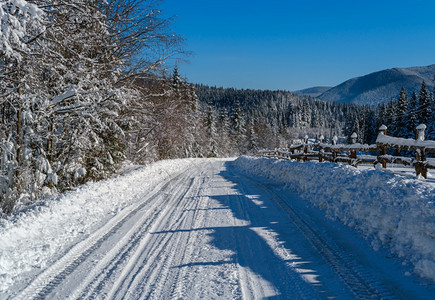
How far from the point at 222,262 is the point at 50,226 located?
145 inches

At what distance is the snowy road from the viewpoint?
3.53 metres

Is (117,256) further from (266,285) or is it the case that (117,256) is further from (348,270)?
(348,270)

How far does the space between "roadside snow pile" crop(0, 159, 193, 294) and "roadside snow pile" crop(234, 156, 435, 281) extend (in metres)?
5.40

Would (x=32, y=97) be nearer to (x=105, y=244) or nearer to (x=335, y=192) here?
(x=105, y=244)

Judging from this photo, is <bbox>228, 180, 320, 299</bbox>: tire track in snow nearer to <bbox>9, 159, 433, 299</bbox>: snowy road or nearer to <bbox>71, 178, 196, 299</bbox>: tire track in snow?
<bbox>9, 159, 433, 299</bbox>: snowy road

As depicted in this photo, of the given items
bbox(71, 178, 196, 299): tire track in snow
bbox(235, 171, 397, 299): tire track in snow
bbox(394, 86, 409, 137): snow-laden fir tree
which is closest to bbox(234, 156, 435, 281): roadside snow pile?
bbox(235, 171, 397, 299): tire track in snow

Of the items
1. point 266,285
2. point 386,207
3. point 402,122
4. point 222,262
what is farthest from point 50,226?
point 402,122

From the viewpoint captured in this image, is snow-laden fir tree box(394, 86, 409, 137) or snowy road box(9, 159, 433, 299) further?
snow-laden fir tree box(394, 86, 409, 137)

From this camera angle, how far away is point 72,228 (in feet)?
18.9

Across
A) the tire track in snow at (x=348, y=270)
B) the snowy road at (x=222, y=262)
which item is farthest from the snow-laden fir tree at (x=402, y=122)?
the tire track in snow at (x=348, y=270)

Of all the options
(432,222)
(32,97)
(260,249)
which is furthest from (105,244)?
(432,222)

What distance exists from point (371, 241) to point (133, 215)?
522 centimetres

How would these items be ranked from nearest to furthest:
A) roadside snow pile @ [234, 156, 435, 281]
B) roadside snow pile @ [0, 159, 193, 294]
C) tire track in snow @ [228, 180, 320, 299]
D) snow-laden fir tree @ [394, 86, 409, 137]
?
tire track in snow @ [228, 180, 320, 299]
roadside snow pile @ [234, 156, 435, 281]
roadside snow pile @ [0, 159, 193, 294]
snow-laden fir tree @ [394, 86, 409, 137]

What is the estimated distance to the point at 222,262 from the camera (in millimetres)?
4348
